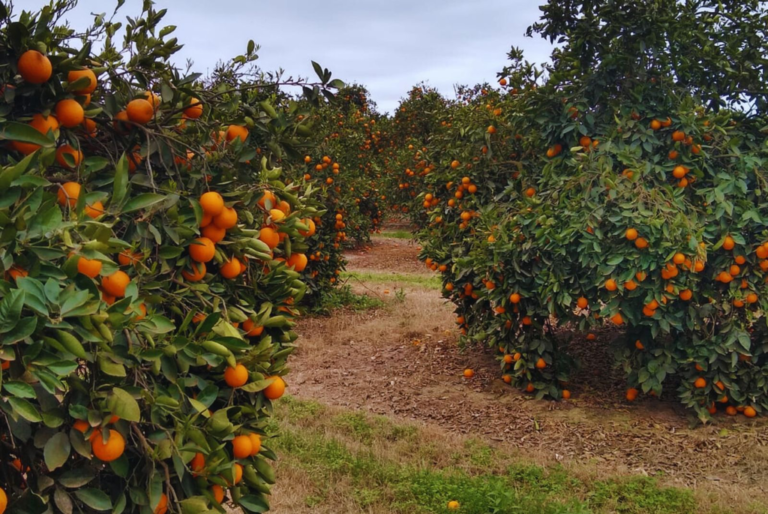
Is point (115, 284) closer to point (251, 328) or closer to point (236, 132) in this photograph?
point (251, 328)

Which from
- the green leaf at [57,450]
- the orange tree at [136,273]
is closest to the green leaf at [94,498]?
the orange tree at [136,273]

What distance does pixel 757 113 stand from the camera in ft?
15.5

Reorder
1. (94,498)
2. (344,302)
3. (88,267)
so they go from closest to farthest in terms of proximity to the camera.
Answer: (88,267), (94,498), (344,302)

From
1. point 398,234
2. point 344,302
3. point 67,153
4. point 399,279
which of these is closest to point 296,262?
point 67,153

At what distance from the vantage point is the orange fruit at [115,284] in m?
1.46

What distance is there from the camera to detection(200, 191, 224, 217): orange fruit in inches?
69.3

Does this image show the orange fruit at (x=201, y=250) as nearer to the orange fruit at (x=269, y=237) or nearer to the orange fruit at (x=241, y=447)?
the orange fruit at (x=269, y=237)

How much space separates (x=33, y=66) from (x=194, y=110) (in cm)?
50

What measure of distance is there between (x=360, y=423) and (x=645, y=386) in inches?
79.7

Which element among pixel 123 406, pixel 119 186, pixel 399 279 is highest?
pixel 119 186

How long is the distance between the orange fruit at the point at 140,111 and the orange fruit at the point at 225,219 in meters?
0.34

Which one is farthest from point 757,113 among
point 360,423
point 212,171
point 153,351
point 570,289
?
point 153,351

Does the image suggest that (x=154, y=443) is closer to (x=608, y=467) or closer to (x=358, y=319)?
(x=608, y=467)

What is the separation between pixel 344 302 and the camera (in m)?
8.62
